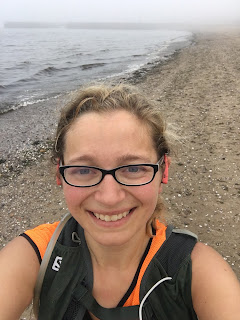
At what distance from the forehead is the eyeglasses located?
8cm

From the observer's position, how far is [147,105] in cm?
212

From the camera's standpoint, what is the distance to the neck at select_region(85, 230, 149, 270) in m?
1.93

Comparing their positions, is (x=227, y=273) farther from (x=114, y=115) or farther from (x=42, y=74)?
(x=42, y=74)

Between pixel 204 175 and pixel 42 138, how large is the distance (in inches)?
226

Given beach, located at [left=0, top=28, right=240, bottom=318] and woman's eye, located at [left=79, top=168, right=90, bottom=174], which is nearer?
woman's eye, located at [left=79, top=168, right=90, bottom=174]

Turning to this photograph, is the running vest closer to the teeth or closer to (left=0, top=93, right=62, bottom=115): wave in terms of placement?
the teeth

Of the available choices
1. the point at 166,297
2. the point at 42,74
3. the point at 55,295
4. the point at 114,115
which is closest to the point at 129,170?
the point at 114,115

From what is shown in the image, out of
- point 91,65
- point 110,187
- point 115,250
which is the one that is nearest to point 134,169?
point 110,187

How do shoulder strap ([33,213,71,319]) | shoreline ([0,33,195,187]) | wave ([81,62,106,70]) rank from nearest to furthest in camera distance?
shoulder strap ([33,213,71,319]) → shoreline ([0,33,195,187]) → wave ([81,62,106,70])

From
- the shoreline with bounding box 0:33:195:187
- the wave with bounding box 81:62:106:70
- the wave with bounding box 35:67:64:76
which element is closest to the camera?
the shoreline with bounding box 0:33:195:187

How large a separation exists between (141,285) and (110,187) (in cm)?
72

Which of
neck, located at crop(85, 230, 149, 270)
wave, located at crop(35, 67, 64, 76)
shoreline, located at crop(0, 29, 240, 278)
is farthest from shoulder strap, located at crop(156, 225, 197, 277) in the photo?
wave, located at crop(35, 67, 64, 76)

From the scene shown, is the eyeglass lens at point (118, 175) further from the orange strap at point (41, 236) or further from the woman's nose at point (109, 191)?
the orange strap at point (41, 236)

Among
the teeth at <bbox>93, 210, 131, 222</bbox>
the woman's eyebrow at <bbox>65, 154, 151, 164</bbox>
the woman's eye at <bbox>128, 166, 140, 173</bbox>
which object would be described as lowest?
Result: the teeth at <bbox>93, 210, 131, 222</bbox>
